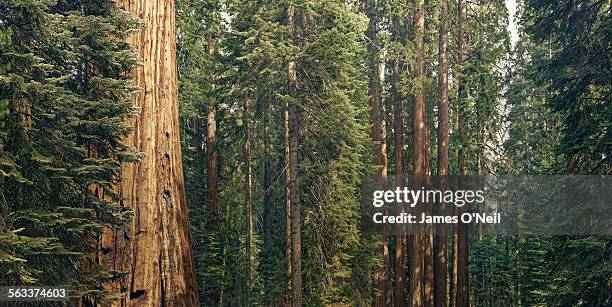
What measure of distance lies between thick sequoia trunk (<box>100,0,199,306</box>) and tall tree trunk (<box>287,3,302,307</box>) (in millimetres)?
A: 7196

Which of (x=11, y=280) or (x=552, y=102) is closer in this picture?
(x=11, y=280)

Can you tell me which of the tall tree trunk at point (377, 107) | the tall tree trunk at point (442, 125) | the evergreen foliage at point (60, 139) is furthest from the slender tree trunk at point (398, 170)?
the evergreen foliage at point (60, 139)

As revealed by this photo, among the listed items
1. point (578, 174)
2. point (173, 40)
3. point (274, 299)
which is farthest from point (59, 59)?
point (274, 299)

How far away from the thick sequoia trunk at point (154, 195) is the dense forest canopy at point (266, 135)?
2cm

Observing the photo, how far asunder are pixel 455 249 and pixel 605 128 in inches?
614

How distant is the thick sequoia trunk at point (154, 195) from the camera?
659 cm

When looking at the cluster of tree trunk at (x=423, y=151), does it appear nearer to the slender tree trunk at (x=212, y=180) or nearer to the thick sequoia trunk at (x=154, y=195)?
the slender tree trunk at (x=212, y=180)

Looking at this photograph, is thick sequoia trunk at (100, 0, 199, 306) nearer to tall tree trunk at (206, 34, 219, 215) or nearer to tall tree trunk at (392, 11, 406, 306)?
tall tree trunk at (392, 11, 406, 306)

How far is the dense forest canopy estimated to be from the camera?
20.8 feet

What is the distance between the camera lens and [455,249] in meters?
26.1

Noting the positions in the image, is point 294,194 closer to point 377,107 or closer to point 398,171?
point 377,107

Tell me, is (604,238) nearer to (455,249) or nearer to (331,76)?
(331,76)

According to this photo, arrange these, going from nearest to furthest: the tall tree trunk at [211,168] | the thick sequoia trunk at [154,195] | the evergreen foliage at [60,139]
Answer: the evergreen foliage at [60,139], the thick sequoia trunk at [154,195], the tall tree trunk at [211,168]

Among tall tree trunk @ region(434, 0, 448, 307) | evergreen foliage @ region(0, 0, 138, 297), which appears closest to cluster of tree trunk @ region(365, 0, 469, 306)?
tall tree trunk @ region(434, 0, 448, 307)
